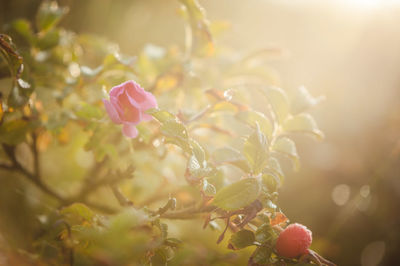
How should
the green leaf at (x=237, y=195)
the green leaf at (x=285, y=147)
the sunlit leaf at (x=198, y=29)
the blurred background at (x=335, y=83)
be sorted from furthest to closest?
the blurred background at (x=335, y=83), the sunlit leaf at (x=198, y=29), the green leaf at (x=285, y=147), the green leaf at (x=237, y=195)

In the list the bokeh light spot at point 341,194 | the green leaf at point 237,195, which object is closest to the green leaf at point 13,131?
the green leaf at point 237,195

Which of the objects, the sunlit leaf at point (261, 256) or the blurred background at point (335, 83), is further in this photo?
the blurred background at point (335, 83)

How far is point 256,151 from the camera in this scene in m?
0.42

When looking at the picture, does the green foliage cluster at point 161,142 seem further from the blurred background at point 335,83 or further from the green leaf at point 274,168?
the blurred background at point 335,83

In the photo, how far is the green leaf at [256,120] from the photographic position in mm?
494

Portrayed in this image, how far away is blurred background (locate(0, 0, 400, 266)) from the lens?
4.73 feet

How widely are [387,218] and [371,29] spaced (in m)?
0.80

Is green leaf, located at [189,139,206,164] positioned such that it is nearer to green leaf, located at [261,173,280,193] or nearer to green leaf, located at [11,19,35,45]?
green leaf, located at [261,173,280,193]

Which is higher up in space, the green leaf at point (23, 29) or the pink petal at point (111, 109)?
the pink petal at point (111, 109)

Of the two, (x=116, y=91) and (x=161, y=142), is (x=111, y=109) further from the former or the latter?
(x=161, y=142)

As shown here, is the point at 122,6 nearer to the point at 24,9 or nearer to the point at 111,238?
the point at 24,9

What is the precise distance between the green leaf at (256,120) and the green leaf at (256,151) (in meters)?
0.07

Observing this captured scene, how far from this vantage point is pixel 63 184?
1.11m

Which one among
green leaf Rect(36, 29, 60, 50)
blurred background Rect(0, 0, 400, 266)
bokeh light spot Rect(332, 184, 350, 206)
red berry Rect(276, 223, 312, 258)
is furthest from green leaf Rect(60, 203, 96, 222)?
bokeh light spot Rect(332, 184, 350, 206)
